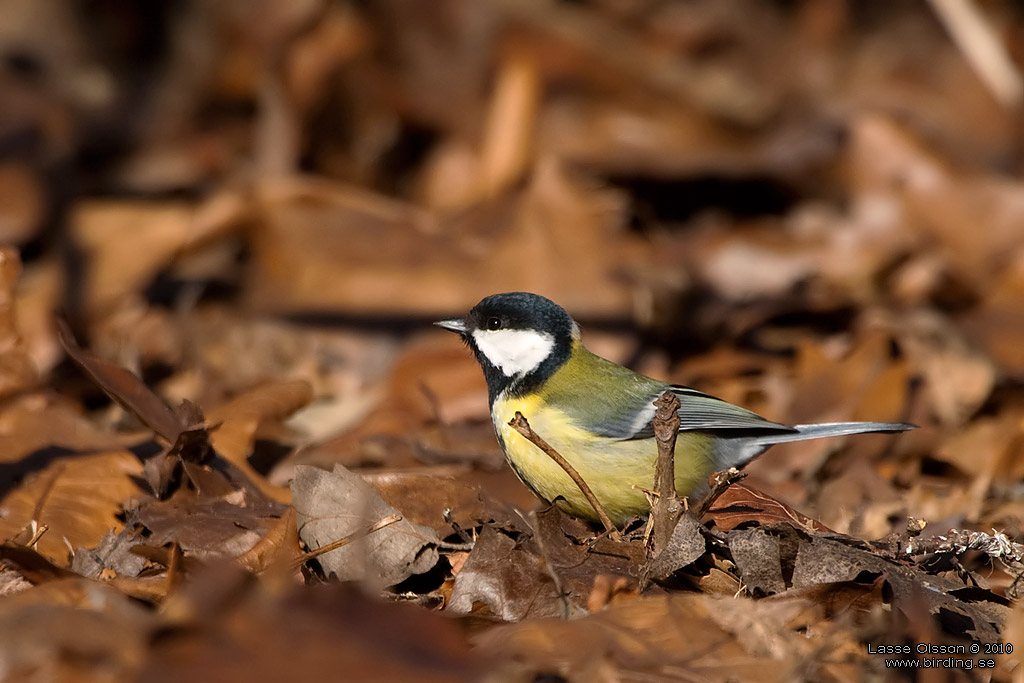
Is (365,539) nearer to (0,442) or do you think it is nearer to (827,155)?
(0,442)

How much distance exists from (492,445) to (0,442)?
1.61 meters

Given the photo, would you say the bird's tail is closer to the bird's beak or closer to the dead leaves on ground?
the dead leaves on ground

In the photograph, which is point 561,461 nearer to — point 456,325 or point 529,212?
point 456,325

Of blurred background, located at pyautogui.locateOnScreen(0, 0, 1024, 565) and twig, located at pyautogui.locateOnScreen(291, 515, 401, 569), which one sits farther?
blurred background, located at pyautogui.locateOnScreen(0, 0, 1024, 565)

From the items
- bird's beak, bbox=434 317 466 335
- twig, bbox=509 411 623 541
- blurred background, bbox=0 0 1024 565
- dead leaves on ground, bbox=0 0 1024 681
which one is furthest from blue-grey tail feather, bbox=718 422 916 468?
bird's beak, bbox=434 317 466 335

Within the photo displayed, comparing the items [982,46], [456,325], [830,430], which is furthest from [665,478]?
[982,46]

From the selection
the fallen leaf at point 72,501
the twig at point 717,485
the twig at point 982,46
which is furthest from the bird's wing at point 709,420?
the twig at point 982,46

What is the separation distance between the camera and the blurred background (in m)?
Answer: 3.95

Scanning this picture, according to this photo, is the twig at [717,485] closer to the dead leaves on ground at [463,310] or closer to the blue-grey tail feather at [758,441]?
the dead leaves on ground at [463,310]

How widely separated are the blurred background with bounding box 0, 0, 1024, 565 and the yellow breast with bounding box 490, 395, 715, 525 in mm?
333

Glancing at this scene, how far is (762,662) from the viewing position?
1867 millimetres

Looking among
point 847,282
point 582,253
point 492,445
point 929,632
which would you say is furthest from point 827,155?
point 929,632

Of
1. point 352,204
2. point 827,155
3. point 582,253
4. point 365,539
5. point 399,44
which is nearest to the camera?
point 365,539

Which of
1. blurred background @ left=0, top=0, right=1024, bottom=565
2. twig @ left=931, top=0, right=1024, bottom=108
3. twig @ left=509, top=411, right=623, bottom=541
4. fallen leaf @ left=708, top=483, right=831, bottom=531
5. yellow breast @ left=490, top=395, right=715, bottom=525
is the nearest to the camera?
twig @ left=509, top=411, right=623, bottom=541
